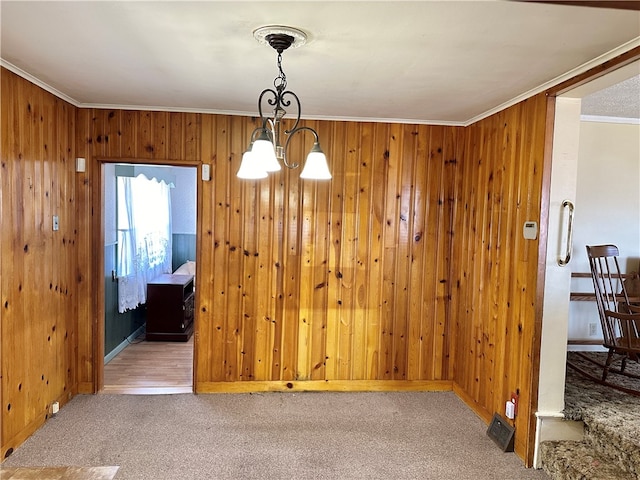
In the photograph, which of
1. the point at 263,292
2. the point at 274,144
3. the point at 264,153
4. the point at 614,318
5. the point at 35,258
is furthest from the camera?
the point at 263,292

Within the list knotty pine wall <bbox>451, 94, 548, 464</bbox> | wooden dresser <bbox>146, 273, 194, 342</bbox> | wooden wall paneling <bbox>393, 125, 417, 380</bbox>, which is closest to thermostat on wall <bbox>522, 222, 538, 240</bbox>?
knotty pine wall <bbox>451, 94, 548, 464</bbox>

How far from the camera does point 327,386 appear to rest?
3.88 meters

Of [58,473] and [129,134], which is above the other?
[129,134]

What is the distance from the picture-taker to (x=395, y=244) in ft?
12.7

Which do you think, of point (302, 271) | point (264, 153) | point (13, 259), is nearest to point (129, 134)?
point (13, 259)

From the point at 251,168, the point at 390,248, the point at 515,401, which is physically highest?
the point at 251,168

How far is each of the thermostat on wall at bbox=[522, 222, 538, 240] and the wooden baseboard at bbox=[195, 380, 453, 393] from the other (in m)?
1.73

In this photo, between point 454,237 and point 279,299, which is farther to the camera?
point 454,237

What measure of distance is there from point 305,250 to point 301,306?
487 millimetres

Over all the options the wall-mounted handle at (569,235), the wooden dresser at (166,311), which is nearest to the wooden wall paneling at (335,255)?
the wall-mounted handle at (569,235)

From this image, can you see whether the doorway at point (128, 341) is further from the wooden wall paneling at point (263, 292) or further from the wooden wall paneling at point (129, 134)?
the wooden wall paneling at point (263, 292)

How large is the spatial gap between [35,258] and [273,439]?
199 cm

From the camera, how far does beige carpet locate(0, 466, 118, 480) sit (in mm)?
2490

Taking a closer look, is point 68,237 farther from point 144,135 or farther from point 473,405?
point 473,405
